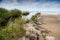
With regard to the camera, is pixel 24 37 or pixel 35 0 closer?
pixel 24 37

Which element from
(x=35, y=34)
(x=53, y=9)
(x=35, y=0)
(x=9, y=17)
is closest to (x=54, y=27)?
(x=35, y=34)

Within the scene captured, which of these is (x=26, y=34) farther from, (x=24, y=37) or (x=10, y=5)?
(x=10, y=5)

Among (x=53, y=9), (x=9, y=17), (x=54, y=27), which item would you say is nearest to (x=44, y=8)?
(x=53, y=9)

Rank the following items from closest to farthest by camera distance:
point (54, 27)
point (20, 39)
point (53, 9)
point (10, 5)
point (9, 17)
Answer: point (20, 39) → point (54, 27) → point (9, 17) → point (53, 9) → point (10, 5)

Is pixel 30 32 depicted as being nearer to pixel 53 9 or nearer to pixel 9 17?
pixel 9 17

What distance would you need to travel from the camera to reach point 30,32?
645 cm

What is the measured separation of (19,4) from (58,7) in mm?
2294

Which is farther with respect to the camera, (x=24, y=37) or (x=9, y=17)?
(x=9, y=17)

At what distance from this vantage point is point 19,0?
13.8m

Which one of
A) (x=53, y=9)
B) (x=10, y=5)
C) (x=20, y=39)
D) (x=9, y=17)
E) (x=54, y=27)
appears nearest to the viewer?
(x=20, y=39)

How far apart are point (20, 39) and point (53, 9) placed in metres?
7.33

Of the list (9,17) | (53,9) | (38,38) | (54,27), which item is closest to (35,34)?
(38,38)

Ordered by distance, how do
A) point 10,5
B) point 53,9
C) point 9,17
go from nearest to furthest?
point 9,17
point 53,9
point 10,5

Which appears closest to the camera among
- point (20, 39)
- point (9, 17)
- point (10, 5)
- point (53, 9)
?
point (20, 39)
